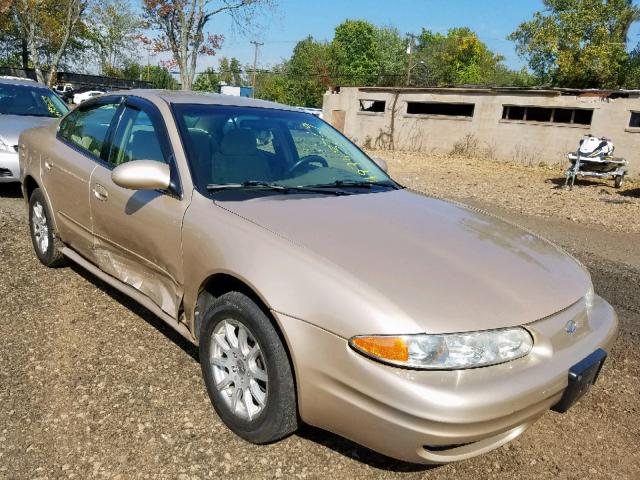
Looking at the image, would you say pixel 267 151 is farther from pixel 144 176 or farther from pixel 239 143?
pixel 144 176

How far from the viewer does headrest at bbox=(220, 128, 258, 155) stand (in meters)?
3.14

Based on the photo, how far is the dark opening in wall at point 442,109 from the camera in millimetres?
21297

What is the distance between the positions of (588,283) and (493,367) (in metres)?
1.00

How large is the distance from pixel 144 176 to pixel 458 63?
74013mm

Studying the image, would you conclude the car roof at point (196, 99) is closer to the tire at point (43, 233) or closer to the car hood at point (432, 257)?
the car hood at point (432, 257)

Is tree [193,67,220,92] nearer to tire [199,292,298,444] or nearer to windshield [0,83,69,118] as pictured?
windshield [0,83,69,118]

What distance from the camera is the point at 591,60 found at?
112 ft

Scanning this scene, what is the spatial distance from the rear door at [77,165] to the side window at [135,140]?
0.17 meters

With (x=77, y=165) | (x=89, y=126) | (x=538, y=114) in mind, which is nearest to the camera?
(x=77, y=165)

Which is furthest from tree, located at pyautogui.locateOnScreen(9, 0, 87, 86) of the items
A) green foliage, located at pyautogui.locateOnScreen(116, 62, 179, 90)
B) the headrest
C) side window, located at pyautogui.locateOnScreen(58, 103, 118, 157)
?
the headrest

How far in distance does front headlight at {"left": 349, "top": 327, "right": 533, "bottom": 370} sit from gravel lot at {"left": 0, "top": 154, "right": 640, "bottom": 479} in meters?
0.71

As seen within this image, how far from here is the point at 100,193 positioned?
134 inches

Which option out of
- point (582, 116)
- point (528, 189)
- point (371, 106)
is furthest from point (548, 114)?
point (371, 106)

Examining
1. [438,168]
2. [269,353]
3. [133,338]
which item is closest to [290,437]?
[269,353]
